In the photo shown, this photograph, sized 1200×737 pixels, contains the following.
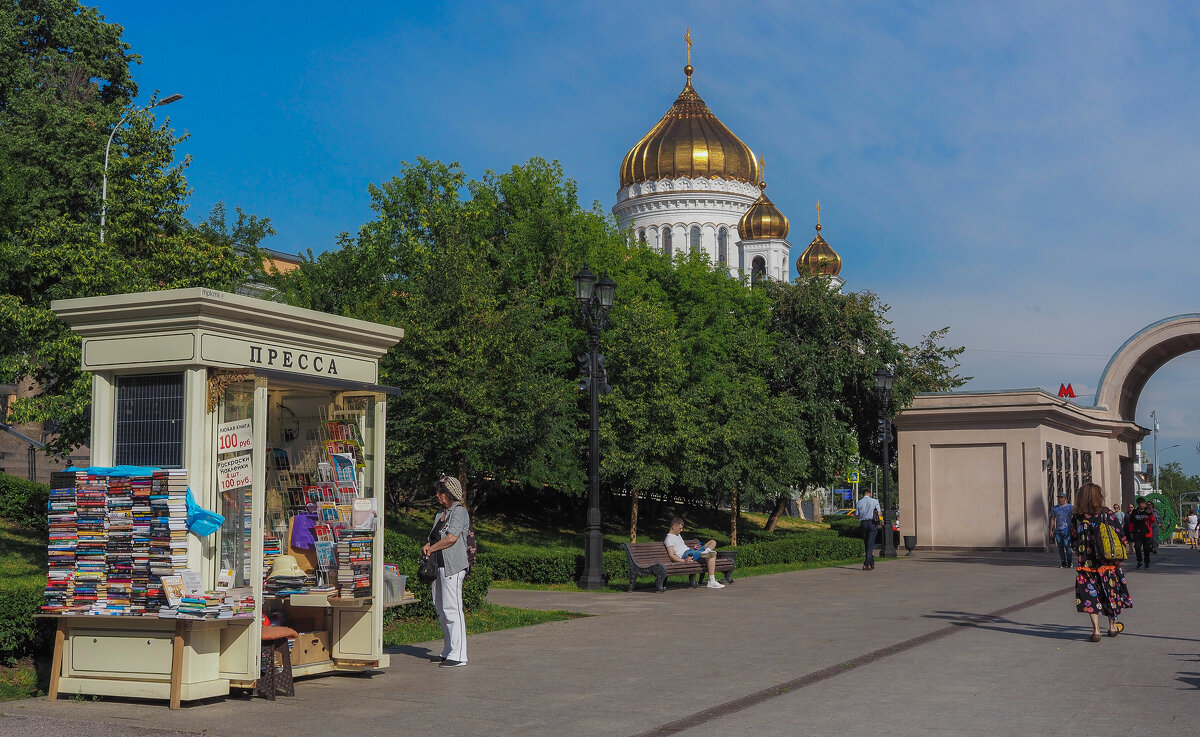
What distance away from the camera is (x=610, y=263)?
135 ft

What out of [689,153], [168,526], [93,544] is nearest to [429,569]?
[168,526]

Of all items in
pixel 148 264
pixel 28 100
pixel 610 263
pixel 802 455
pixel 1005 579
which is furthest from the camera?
pixel 610 263

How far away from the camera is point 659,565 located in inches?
792

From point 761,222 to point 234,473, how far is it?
93.2 meters

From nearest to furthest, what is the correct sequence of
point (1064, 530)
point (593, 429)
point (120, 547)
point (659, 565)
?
point (120, 547) → point (659, 565) → point (593, 429) → point (1064, 530)

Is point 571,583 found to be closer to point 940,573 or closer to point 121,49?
point 940,573

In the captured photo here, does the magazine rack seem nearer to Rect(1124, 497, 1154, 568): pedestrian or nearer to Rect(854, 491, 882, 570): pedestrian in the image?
Rect(854, 491, 882, 570): pedestrian

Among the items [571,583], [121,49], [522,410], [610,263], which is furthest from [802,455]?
[121,49]

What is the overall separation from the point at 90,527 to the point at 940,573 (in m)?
19.5

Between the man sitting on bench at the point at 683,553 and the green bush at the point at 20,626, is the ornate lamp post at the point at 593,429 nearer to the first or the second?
the man sitting on bench at the point at 683,553

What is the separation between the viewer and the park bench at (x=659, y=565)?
20125 millimetres

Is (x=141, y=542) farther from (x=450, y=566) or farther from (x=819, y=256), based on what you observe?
(x=819, y=256)

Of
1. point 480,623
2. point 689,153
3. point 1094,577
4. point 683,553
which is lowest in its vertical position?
point 480,623

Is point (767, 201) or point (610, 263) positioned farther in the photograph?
point (767, 201)
